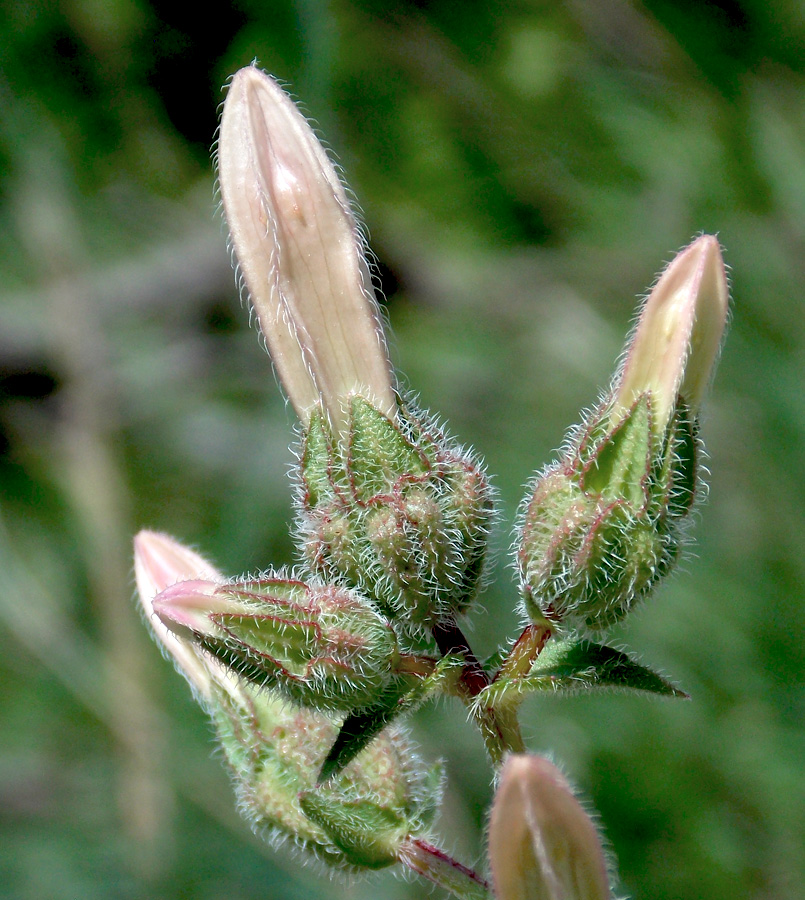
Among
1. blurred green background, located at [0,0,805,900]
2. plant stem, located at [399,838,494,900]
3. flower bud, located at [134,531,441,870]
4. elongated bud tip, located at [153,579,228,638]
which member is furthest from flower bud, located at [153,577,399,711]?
blurred green background, located at [0,0,805,900]

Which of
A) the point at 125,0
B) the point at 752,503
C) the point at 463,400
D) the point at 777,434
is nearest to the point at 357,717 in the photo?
the point at 777,434

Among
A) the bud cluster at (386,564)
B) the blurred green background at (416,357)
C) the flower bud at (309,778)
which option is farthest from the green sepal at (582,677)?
the blurred green background at (416,357)

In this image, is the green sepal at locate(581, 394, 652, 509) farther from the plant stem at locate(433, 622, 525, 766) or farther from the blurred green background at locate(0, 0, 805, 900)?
the blurred green background at locate(0, 0, 805, 900)

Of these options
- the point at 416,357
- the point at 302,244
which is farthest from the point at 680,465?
the point at 416,357

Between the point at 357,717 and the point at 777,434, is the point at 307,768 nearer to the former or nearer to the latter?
the point at 357,717

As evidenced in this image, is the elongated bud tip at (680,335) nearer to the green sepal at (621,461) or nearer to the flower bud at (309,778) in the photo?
the green sepal at (621,461)
